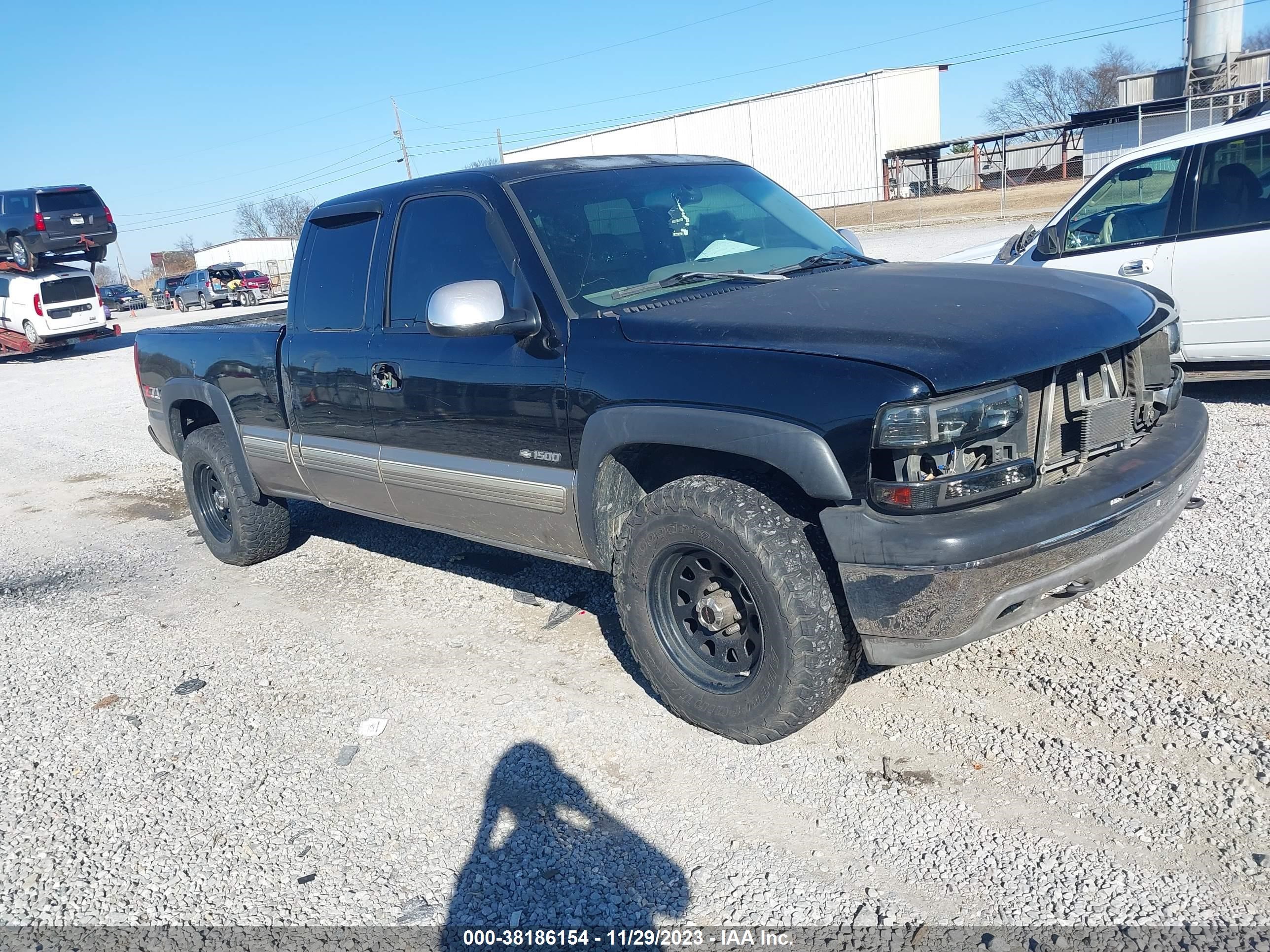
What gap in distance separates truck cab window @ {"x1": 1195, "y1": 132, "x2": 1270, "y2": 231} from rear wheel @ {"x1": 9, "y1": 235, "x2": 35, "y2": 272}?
23.6 meters

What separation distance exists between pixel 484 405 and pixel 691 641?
4.17 feet

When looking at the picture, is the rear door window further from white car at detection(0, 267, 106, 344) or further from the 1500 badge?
the 1500 badge

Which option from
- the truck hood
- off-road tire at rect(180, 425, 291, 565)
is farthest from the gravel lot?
the truck hood

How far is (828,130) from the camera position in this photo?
169ft

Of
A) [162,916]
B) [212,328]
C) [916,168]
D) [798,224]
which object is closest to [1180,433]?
[798,224]

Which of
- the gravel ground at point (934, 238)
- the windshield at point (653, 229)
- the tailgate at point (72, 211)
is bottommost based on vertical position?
the gravel ground at point (934, 238)

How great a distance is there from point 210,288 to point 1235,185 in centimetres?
4154

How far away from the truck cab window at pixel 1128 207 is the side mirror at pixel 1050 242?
102 millimetres

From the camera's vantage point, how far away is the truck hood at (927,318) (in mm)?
2873

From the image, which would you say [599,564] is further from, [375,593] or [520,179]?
[375,593]

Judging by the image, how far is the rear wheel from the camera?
22.2 metres

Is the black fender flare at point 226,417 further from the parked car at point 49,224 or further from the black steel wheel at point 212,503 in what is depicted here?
the parked car at point 49,224

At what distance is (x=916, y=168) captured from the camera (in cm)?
5141

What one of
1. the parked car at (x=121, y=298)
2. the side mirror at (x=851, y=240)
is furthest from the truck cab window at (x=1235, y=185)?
the parked car at (x=121, y=298)
